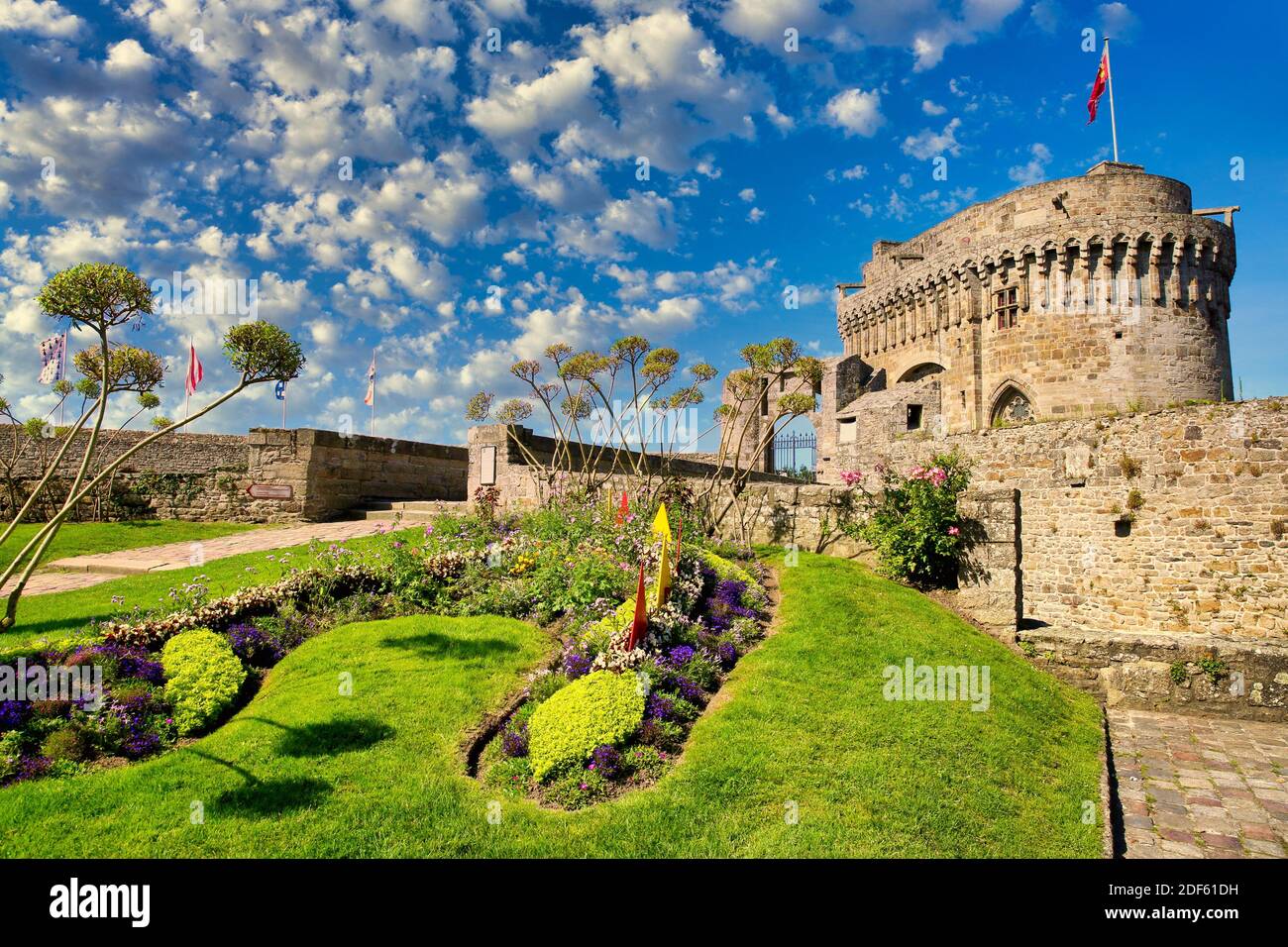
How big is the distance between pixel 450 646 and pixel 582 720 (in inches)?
103

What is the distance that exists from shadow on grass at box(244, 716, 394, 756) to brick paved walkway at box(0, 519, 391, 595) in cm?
693

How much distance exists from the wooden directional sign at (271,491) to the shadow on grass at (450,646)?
35.5 ft

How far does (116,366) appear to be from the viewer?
6.44 meters

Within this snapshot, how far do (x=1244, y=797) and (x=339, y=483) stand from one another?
18209 mm

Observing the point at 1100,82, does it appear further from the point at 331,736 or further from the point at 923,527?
the point at 331,736

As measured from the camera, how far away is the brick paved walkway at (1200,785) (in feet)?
19.1

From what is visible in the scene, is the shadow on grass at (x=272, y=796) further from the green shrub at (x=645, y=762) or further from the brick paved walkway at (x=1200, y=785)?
the brick paved walkway at (x=1200, y=785)

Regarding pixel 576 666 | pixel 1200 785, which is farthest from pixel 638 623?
pixel 1200 785

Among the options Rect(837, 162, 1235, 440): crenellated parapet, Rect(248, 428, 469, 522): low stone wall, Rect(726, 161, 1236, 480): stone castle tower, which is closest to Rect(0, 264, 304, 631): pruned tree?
Rect(248, 428, 469, 522): low stone wall

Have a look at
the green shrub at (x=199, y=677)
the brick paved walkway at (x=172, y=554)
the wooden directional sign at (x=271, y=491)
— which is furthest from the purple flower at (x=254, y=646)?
the wooden directional sign at (x=271, y=491)

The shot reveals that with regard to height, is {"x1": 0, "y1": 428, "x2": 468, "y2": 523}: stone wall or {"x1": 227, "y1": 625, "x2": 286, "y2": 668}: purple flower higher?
{"x1": 0, "y1": 428, "x2": 468, "y2": 523}: stone wall

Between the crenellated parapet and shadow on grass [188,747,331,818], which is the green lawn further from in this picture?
the crenellated parapet

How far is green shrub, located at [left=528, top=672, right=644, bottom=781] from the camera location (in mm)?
5891

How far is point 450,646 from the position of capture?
8141mm
